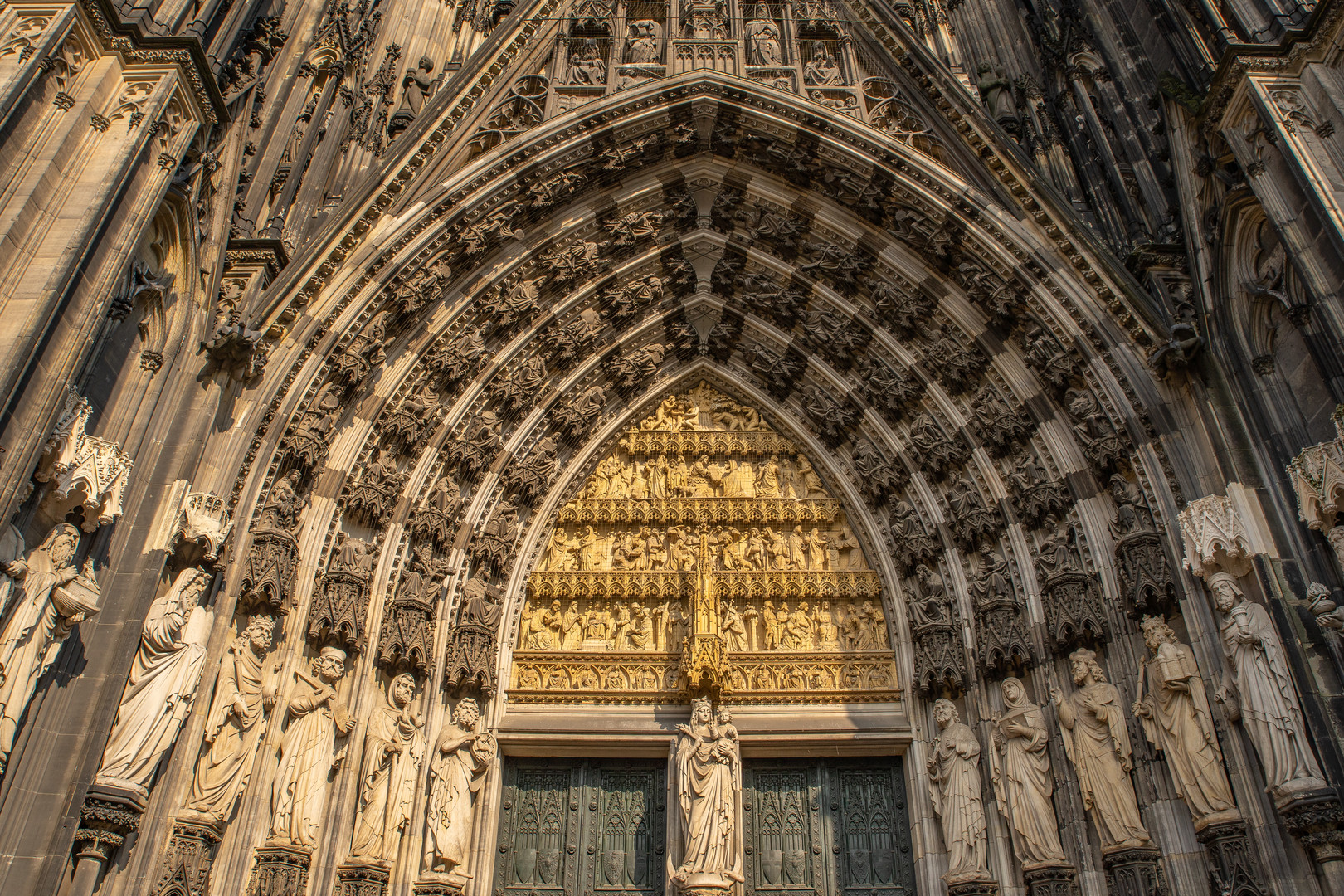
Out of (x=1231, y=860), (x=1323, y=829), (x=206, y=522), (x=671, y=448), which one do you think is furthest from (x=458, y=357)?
(x=1323, y=829)

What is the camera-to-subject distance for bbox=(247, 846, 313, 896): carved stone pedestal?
6695 mm

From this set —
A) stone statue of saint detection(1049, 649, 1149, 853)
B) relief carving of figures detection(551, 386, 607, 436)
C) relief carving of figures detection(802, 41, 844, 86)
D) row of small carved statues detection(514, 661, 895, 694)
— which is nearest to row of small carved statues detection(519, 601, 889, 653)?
row of small carved statues detection(514, 661, 895, 694)

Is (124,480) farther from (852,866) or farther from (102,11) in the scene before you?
(852,866)

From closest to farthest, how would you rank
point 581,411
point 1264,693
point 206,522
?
point 1264,693 < point 206,522 < point 581,411

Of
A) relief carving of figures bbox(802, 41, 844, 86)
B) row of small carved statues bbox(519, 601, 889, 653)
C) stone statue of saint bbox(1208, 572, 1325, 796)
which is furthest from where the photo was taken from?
relief carving of figures bbox(802, 41, 844, 86)

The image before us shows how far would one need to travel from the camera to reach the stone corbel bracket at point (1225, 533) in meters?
6.65

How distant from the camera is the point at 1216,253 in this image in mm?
7402

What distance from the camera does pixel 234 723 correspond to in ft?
22.8

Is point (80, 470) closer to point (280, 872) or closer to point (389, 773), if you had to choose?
point (280, 872)

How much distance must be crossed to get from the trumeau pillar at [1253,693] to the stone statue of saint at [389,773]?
5932mm

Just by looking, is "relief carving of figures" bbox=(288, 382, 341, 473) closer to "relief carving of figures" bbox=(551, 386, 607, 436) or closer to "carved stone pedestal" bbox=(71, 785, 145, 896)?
"relief carving of figures" bbox=(551, 386, 607, 436)

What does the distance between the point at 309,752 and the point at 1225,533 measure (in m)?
6.97

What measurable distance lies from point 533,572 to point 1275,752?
654 centimetres

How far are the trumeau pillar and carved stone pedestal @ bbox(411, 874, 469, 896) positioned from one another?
5563mm
